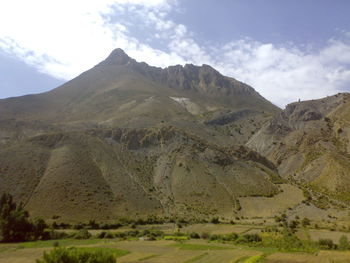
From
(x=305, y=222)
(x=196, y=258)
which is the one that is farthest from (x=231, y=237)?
(x=305, y=222)

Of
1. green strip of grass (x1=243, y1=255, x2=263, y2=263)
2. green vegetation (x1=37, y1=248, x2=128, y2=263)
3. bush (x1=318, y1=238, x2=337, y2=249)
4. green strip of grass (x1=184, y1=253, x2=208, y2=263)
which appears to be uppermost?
green vegetation (x1=37, y1=248, x2=128, y2=263)

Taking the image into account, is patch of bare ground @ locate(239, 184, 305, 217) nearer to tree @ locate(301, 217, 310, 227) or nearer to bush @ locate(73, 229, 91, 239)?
tree @ locate(301, 217, 310, 227)

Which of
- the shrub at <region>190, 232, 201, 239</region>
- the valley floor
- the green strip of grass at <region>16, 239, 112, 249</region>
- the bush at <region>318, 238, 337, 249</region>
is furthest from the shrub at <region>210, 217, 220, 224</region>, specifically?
the bush at <region>318, 238, 337, 249</region>

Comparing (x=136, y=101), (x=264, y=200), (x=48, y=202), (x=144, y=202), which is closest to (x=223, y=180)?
(x=264, y=200)

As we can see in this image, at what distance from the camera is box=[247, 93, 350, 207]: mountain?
312 feet

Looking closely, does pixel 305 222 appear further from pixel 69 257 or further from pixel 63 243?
pixel 69 257

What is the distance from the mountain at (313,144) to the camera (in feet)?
312

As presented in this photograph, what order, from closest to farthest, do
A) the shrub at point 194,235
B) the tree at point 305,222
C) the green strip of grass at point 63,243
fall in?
the green strip of grass at point 63,243 → the shrub at point 194,235 → the tree at point 305,222

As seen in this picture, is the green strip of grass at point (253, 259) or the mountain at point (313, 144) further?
the mountain at point (313, 144)

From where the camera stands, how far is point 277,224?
65500 mm

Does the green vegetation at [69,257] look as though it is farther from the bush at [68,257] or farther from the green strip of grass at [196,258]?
the green strip of grass at [196,258]

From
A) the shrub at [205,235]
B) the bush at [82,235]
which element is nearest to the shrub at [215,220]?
the shrub at [205,235]

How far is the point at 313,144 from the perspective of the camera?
124750 millimetres

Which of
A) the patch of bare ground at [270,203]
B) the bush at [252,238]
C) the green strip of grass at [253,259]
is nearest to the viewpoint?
the green strip of grass at [253,259]
